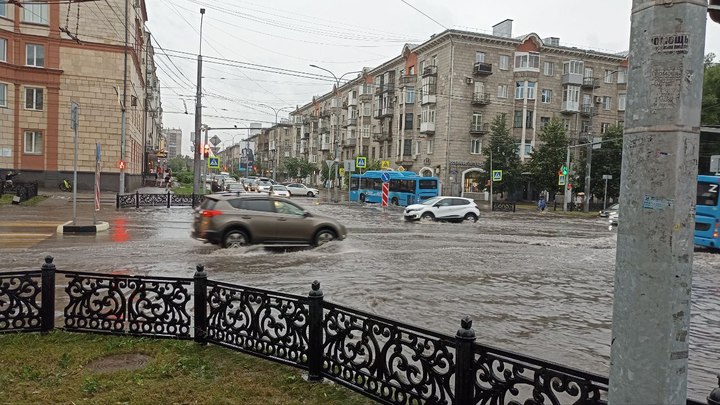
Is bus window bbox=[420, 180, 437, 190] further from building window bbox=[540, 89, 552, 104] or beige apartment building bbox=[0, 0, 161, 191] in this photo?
building window bbox=[540, 89, 552, 104]

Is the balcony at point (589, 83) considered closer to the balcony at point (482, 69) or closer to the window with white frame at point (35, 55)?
the balcony at point (482, 69)

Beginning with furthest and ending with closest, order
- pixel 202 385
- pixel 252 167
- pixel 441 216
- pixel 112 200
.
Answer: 1. pixel 252 167
2. pixel 112 200
3. pixel 441 216
4. pixel 202 385

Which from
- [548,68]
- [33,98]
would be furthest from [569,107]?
[33,98]

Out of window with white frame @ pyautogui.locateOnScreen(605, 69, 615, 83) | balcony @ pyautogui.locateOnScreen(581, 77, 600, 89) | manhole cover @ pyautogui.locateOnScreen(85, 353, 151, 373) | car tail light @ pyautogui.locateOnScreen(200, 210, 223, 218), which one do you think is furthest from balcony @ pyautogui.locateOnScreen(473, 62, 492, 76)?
manhole cover @ pyautogui.locateOnScreen(85, 353, 151, 373)

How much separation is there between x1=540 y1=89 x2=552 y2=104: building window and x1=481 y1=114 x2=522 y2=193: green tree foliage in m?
7.26

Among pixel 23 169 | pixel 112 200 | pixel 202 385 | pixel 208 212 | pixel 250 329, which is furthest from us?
pixel 23 169

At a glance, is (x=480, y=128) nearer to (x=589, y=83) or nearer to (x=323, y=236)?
(x=589, y=83)

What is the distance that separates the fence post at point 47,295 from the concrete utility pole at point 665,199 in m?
6.02

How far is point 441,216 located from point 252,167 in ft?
273

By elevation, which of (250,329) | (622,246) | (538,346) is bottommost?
(538,346)

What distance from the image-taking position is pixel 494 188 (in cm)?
5459

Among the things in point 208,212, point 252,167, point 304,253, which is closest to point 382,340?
point 304,253

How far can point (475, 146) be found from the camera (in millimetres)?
56500

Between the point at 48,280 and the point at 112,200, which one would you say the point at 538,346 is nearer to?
the point at 48,280
